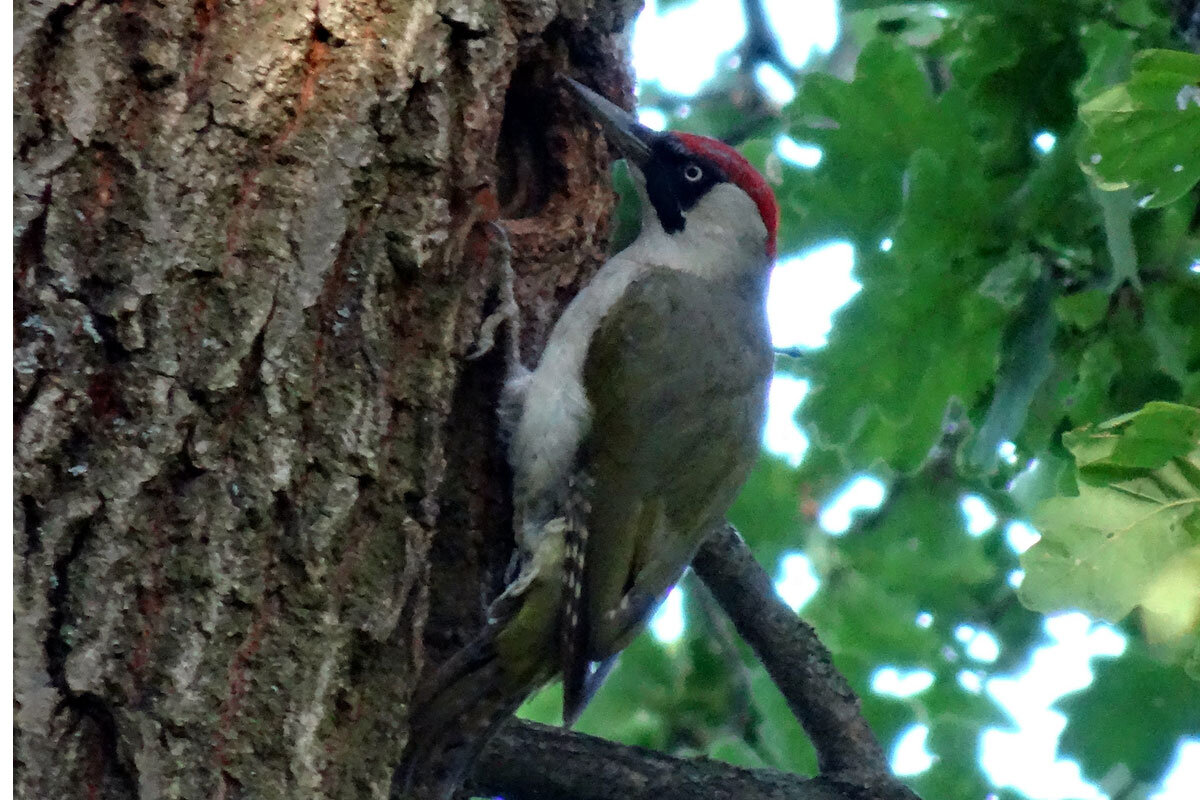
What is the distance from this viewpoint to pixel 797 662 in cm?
328

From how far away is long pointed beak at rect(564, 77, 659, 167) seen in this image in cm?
330

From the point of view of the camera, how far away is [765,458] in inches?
215

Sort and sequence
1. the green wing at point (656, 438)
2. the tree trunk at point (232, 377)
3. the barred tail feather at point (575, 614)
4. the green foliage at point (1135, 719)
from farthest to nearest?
1. the green foliage at point (1135, 719)
2. the green wing at point (656, 438)
3. the barred tail feather at point (575, 614)
4. the tree trunk at point (232, 377)

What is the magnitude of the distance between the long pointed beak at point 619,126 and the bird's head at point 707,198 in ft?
0.56

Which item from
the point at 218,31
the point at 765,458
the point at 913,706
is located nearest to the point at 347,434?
the point at 218,31

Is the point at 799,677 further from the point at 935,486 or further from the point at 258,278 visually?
the point at 935,486

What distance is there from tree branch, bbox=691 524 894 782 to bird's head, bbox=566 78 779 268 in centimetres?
113

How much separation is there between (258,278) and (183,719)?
0.70 metres

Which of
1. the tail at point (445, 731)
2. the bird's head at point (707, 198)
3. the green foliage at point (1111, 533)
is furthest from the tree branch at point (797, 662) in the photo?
the bird's head at point (707, 198)

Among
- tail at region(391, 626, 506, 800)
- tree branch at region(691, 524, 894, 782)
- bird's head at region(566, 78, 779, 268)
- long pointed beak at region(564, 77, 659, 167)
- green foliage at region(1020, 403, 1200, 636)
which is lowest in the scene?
tail at region(391, 626, 506, 800)

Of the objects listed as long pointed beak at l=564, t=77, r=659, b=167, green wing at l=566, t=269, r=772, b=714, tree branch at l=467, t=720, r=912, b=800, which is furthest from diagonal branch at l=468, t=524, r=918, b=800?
long pointed beak at l=564, t=77, r=659, b=167

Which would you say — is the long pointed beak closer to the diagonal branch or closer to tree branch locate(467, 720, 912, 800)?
the diagonal branch

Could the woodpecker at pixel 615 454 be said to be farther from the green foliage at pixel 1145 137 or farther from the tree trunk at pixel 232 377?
the green foliage at pixel 1145 137

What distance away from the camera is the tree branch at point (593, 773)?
2.80 metres
